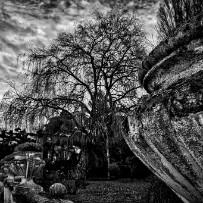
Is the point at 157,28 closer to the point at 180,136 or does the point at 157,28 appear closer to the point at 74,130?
the point at 180,136

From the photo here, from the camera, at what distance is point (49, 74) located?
9.32 metres

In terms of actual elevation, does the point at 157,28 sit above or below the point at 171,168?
above

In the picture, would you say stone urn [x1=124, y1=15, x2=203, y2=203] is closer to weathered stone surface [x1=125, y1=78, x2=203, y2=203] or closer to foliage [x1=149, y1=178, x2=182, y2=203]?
weathered stone surface [x1=125, y1=78, x2=203, y2=203]

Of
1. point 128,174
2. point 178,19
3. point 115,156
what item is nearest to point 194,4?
point 178,19

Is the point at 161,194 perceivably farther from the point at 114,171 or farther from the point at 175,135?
the point at 114,171

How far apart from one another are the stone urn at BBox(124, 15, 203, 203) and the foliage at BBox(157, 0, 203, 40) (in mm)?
314

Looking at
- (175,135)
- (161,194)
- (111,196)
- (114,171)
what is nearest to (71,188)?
(111,196)

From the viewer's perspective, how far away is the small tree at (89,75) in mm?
8680

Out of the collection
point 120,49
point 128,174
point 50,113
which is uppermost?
point 120,49

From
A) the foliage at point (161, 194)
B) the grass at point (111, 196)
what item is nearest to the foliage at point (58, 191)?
the grass at point (111, 196)

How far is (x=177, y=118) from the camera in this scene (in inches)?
30.6

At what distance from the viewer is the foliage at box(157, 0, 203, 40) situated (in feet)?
4.64

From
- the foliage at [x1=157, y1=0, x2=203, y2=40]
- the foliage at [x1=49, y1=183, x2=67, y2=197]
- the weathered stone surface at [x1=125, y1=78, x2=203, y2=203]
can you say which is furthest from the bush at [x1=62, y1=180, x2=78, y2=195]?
the weathered stone surface at [x1=125, y1=78, x2=203, y2=203]

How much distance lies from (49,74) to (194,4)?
845cm
